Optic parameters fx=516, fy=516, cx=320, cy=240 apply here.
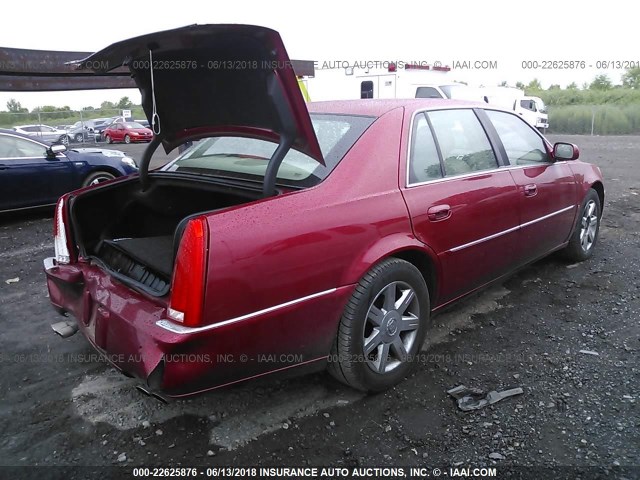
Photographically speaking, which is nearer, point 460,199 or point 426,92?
point 460,199

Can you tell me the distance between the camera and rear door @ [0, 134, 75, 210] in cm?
677

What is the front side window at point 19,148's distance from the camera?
6.87 m

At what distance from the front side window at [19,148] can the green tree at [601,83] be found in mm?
46777

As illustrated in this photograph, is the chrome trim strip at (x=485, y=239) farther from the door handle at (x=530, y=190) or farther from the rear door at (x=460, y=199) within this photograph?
the door handle at (x=530, y=190)

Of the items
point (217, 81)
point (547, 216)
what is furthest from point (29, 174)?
point (547, 216)

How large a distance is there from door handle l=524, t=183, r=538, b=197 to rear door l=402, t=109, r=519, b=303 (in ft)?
0.54

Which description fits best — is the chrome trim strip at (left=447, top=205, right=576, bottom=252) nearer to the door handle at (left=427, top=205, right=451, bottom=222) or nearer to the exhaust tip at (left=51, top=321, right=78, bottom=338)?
the door handle at (left=427, top=205, right=451, bottom=222)

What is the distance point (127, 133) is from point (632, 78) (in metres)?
41.9

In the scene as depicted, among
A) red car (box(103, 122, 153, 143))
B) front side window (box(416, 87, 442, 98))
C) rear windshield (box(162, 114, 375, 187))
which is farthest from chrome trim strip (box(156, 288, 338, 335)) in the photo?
red car (box(103, 122, 153, 143))

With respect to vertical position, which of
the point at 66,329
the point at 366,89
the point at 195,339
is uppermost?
the point at 366,89

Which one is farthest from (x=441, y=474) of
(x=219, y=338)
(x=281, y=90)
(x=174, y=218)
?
(x=174, y=218)

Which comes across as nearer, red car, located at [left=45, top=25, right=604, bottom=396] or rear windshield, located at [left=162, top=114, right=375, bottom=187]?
red car, located at [left=45, top=25, right=604, bottom=396]

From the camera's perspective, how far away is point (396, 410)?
2.64 meters

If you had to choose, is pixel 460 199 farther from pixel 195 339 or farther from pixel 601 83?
pixel 601 83
